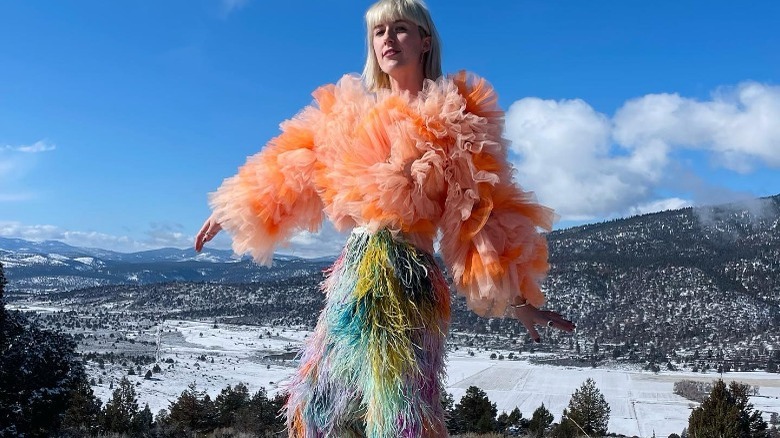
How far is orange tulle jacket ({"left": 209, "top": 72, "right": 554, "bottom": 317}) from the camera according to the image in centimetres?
240

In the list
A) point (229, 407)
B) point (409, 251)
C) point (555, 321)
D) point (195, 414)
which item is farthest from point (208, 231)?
point (229, 407)

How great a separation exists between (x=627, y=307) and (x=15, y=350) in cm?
9630

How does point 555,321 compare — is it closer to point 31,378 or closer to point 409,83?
point 409,83

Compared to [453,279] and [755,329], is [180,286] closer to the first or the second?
[755,329]

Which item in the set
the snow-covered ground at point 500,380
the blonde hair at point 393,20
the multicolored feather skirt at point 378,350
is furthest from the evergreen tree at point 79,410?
the blonde hair at point 393,20

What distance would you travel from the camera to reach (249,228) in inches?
117

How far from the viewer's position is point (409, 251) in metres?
2.46

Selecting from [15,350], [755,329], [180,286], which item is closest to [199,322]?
[180,286]

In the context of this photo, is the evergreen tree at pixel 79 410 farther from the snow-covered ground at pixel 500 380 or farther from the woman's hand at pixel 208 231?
the woman's hand at pixel 208 231

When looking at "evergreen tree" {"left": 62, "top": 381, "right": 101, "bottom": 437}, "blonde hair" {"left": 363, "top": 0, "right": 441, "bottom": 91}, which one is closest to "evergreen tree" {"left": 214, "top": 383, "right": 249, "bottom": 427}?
"evergreen tree" {"left": 62, "top": 381, "right": 101, "bottom": 437}

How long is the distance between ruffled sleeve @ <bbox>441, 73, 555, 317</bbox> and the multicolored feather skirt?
0.55ft

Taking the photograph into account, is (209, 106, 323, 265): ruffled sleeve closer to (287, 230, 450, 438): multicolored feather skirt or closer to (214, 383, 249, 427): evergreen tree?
(287, 230, 450, 438): multicolored feather skirt

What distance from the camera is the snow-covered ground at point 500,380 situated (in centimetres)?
4394

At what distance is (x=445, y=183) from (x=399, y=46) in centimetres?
67
